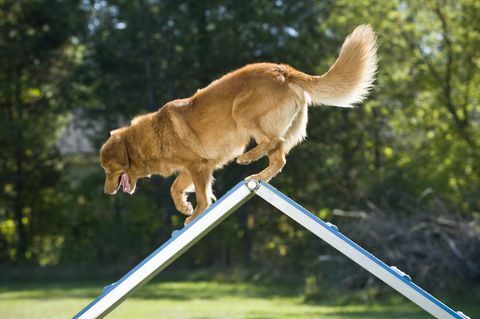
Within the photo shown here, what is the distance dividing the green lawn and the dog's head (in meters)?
5.34

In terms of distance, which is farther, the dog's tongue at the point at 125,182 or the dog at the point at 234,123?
the dog's tongue at the point at 125,182

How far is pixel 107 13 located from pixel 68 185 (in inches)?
170

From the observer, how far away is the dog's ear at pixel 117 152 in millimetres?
5828

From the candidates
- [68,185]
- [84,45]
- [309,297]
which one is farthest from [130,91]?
[309,297]

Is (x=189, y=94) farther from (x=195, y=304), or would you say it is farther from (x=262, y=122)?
(x=262, y=122)

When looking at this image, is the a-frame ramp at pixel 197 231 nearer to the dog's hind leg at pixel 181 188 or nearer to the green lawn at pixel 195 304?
the dog's hind leg at pixel 181 188

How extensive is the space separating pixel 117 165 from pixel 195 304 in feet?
23.9

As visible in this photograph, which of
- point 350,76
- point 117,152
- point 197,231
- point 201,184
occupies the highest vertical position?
point 350,76

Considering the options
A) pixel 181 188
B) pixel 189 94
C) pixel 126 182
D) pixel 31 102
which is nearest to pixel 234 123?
pixel 181 188

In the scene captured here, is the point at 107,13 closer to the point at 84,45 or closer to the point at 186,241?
the point at 84,45

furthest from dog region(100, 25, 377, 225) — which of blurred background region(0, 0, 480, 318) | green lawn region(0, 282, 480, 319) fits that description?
blurred background region(0, 0, 480, 318)

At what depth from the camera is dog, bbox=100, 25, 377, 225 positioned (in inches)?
213

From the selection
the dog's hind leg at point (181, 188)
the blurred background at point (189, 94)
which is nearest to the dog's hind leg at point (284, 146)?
the dog's hind leg at point (181, 188)

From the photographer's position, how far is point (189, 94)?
60.4ft
